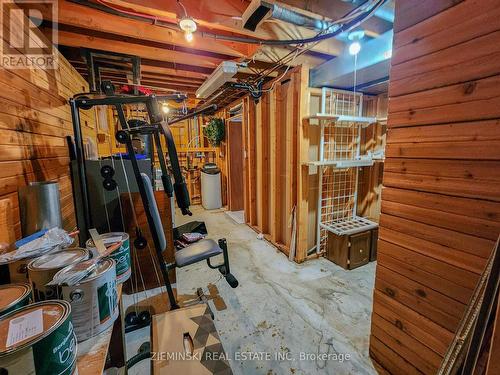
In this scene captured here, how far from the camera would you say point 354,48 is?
2088 mm

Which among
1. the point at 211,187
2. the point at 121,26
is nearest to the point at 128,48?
the point at 121,26

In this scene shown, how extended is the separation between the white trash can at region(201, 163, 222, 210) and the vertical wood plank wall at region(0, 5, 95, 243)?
344 centimetres

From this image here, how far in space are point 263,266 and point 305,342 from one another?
47.9 inches

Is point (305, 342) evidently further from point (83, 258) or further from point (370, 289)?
point (83, 258)

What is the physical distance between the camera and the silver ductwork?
1432 mm

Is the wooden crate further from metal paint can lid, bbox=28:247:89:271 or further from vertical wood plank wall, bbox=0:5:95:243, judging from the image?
vertical wood plank wall, bbox=0:5:95:243

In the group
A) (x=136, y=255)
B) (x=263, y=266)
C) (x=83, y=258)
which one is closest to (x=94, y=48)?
(x=136, y=255)

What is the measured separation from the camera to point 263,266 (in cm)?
292

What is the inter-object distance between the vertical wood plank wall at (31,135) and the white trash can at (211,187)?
3441 millimetres

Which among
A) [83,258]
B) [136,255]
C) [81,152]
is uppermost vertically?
[81,152]

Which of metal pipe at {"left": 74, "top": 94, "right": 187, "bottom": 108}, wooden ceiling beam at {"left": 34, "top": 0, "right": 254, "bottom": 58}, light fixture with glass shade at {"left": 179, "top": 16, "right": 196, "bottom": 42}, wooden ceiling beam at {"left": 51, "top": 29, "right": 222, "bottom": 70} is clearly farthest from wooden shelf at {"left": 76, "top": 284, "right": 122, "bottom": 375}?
wooden ceiling beam at {"left": 51, "top": 29, "right": 222, "bottom": 70}

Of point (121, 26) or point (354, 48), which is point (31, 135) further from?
point (354, 48)

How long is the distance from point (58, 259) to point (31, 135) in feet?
3.72

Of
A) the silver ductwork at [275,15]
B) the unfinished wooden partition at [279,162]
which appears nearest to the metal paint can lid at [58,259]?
the silver ductwork at [275,15]
